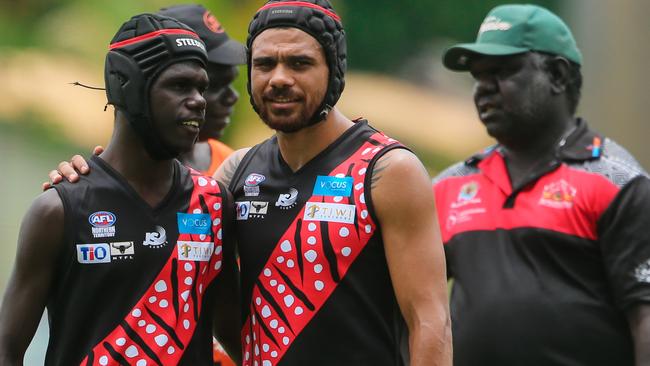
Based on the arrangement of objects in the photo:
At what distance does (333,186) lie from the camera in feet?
15.3

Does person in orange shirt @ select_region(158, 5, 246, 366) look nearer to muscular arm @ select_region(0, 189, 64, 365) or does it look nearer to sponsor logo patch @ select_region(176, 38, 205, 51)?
sponsor logo patch @ select_region(176, 38, 205, 51)

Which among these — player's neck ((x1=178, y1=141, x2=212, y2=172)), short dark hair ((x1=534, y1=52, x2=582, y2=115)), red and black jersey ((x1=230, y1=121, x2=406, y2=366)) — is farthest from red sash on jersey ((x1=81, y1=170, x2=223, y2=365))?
short dark hair ((x1=534, y1=52, x2=582, y2=115))

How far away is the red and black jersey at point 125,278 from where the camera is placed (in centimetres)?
448

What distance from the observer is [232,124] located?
10.9 m

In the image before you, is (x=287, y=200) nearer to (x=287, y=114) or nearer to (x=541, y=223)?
(x=287, y=114)

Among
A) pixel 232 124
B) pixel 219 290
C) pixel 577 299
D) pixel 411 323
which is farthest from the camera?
pixel 232 124

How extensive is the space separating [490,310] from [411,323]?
1473mm

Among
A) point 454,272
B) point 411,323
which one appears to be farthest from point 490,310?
point 411,323

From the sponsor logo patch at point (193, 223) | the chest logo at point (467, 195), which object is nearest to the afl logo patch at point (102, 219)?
the sponsor logo patch at point (193, 223)

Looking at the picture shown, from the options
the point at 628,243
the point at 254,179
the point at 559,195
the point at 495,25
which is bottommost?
the point at 628,243

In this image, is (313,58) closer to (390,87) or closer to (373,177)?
(373,177)

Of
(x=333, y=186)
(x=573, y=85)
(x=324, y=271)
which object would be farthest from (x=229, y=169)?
(x=573, y=85)

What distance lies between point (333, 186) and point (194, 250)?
56 cm

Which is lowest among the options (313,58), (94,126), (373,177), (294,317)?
(94,126)
